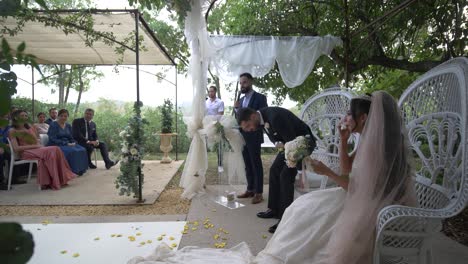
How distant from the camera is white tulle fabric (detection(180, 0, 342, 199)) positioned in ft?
16.0

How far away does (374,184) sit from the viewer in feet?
6.64

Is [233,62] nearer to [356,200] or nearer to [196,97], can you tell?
[196,97]

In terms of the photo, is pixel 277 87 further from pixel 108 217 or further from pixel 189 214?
pixel 108 217

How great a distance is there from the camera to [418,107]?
108 inches

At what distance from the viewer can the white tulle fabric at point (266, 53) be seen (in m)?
5.18

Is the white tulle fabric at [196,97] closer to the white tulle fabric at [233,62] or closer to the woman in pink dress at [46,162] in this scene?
the white tulle fabric at [233,62]

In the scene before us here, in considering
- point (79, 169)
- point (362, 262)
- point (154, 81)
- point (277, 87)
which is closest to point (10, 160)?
point (79, 169)

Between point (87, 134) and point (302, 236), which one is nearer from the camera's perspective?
Result: point (302, 236)

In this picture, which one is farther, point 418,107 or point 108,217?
point 108,217

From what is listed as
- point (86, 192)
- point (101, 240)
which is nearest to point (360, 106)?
point (101, 240)

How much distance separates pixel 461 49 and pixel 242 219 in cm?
365

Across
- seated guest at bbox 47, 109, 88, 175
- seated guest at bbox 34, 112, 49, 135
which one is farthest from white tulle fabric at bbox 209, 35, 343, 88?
seated guest at bbox 34, 112, 49, 135

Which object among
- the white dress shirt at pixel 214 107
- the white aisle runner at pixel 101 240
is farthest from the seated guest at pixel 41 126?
the white aisle runner at pixel 101 240

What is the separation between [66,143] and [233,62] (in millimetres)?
3976
